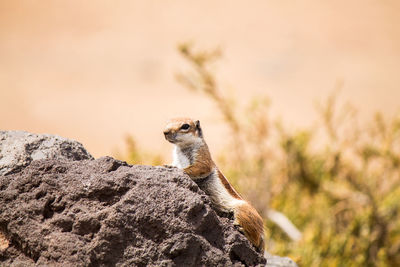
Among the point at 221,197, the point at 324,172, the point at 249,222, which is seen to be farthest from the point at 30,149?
the point at 324,172

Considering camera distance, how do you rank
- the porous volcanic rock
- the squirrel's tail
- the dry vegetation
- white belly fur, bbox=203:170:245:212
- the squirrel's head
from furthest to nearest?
1. the dry vegetation
2. the squirrel's head
3. white belly fur, bbox=203:170:245:212
4. the squirrel's tail
5. the porous volcanic rock

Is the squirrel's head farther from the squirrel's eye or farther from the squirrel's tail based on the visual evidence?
the squirrel's tail

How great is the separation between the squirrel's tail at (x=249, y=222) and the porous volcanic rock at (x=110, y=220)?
0.17 m

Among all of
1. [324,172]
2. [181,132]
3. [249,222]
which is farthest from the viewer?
[324,172]

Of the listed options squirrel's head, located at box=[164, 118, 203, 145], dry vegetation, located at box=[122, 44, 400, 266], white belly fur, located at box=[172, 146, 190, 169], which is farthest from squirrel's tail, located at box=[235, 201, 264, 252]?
dry vegetation, located at box=[122, 44, 400, 266]

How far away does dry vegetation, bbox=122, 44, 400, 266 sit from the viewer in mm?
11773

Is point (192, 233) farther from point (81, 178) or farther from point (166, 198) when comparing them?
point (81, 178)

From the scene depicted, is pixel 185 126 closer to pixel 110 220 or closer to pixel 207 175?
pixel 207 175

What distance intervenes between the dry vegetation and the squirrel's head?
21.6 ft

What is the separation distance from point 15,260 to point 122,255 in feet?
2.51

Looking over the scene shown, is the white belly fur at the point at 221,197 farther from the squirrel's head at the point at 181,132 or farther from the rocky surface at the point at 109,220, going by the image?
the squirrel's head at the point at 181,132

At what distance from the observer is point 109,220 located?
3.53 metres

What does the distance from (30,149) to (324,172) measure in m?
9.68

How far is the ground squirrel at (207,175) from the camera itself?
4172 millimetres
